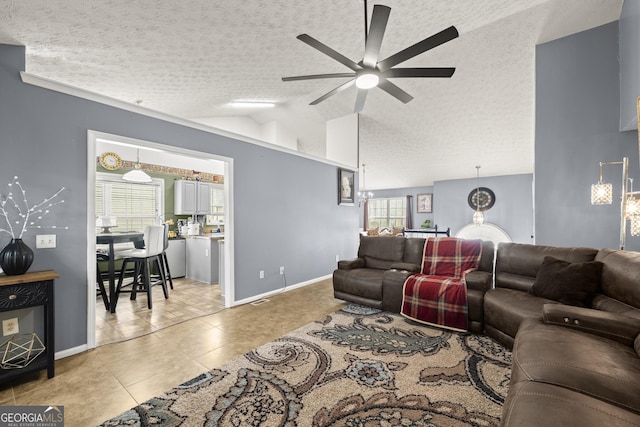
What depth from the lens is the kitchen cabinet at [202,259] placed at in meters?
4.89

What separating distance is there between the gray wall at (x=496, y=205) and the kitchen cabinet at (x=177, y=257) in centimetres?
814

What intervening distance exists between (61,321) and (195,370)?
127cm

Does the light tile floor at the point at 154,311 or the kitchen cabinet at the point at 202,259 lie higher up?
the kitchen cabinet at the point at 202,259

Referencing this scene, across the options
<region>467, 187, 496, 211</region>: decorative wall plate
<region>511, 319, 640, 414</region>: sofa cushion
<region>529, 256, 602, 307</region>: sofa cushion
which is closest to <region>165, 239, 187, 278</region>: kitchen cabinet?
<region>511, 319, 640, 414</region>: sofa cushion

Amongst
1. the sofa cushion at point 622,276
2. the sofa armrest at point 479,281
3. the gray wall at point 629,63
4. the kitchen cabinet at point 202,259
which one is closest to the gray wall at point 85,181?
the kitchen cabinet at point 202,259

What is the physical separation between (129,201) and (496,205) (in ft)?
32.1

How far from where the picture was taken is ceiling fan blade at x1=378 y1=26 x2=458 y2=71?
208cm

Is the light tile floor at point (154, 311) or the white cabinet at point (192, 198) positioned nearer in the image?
the light tile floor at point (154, 311)

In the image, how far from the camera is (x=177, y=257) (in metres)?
5.25

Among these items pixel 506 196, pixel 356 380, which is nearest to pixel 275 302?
pixel 356 380

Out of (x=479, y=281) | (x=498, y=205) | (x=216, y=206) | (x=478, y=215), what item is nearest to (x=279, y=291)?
(x=479, y=281)

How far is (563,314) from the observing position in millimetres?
1758

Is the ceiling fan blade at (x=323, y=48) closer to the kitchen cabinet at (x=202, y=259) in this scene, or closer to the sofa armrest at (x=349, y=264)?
the sofa armrest at (x=349, y=264)

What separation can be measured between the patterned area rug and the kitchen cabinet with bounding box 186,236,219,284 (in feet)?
9.01
